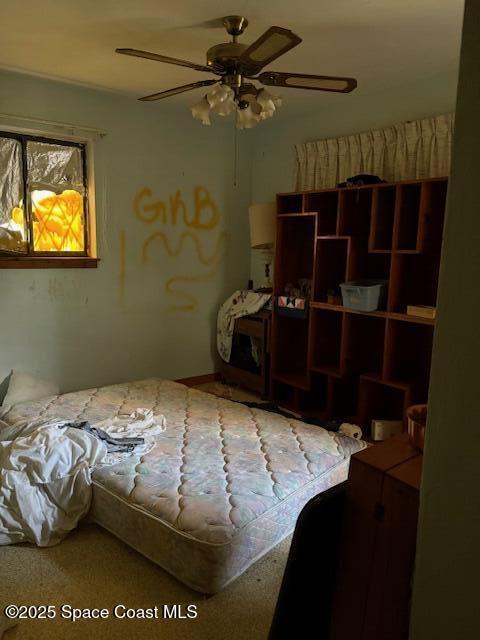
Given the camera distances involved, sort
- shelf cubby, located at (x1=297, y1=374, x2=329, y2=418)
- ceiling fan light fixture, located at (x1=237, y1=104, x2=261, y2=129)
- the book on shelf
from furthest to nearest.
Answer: shelf cubby, located at (x1=297, y1=374, x2=329, y2=418) < the book on shelf < ceiling fan light fixture, located at (x1=237, y1=104, x2=261, y2=129)

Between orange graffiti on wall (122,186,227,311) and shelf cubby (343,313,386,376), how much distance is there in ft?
5.25

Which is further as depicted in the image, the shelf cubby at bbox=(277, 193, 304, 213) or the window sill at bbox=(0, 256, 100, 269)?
the shelf cubby at bbox=(277, 193, 304, 213)

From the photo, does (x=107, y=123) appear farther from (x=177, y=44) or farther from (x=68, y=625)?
(x=68, y=625)

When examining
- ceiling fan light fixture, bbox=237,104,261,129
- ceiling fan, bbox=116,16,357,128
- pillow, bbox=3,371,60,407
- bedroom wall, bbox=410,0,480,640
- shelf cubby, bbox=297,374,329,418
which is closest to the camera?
bedroom wall, bbox=410,0,480,640

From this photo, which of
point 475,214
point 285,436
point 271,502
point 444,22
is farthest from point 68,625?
point 444,22

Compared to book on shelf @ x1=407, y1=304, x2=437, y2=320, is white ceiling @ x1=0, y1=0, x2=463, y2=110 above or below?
above

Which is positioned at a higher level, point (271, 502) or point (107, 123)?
point (107, 123)

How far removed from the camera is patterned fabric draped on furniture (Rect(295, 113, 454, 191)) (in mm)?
3088

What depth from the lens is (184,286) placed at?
4332mm

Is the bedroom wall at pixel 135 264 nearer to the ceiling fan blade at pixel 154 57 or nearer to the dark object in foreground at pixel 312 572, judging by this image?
the ceiling fan blade at pixel 154 57

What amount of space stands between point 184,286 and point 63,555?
2719 millimetres

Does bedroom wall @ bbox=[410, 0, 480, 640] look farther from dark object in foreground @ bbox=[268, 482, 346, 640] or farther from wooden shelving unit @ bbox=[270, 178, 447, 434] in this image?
wooden shelving unit @ bbox=[270, 178, 447, 434]

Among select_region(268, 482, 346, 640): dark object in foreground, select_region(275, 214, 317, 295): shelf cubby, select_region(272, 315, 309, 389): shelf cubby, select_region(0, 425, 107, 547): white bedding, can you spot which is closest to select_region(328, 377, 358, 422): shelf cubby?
select_region(272, 315, 309, 389): shelf cubby

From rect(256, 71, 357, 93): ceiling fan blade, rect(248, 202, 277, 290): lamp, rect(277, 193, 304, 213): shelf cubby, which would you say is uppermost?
rect(256, 71, 357, 93): ceiling fan blade
